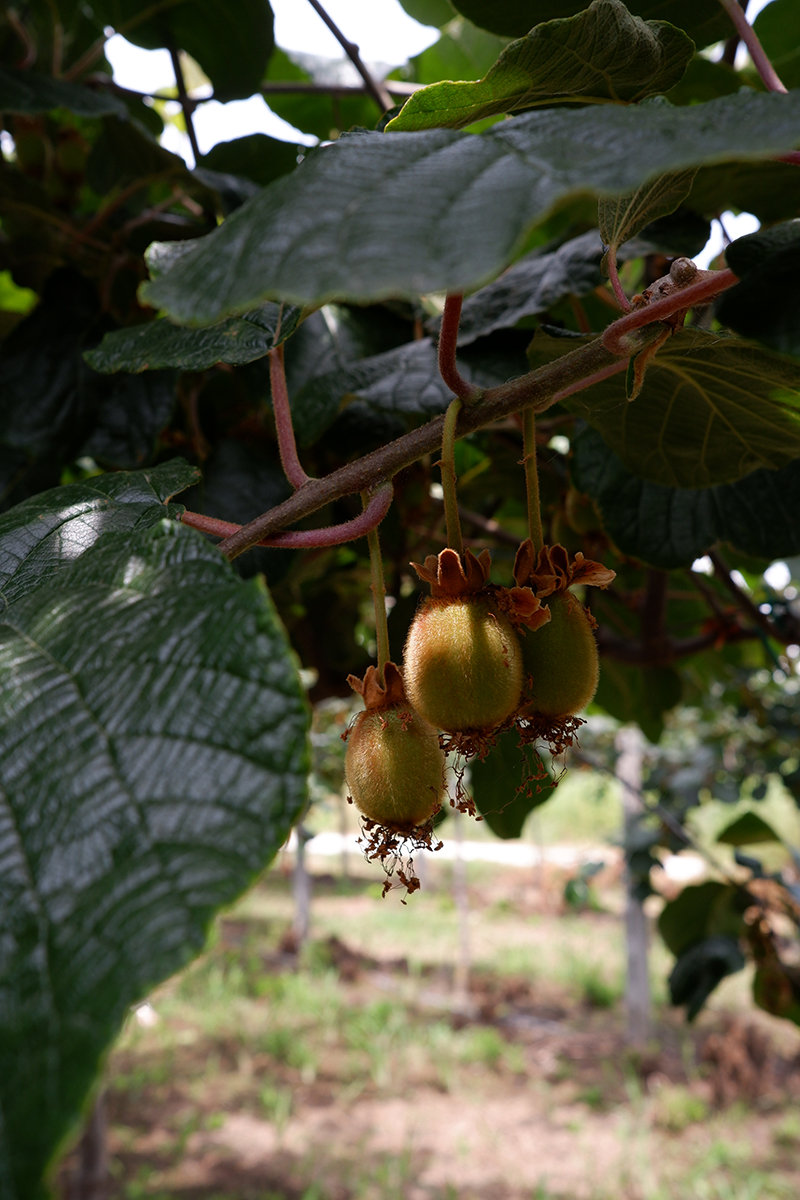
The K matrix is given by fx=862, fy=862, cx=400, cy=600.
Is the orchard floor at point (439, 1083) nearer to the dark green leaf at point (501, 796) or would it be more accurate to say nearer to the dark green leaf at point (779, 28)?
the dark green leaf at point (501, 796)

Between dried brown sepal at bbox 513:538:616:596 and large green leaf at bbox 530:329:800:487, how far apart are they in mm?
151

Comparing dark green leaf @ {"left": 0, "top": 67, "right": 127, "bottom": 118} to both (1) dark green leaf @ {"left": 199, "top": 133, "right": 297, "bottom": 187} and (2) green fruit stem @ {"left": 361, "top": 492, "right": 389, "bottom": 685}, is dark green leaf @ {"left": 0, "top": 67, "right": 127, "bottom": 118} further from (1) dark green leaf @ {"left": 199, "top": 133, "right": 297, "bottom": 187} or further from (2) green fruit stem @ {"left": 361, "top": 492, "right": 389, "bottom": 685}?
(2) green fruit stem @ {"left": 361, "top": 492, "right": 389, "bottom": 685}

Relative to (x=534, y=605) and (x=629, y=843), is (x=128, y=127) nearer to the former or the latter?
(x=534, y=605)

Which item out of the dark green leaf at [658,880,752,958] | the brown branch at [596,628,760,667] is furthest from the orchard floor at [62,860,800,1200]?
the brown branch at [596,628,760,667]

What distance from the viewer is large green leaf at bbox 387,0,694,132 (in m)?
0.47

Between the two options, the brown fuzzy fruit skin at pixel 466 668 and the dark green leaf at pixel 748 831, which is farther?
the dark green leaf at pixel 748 831

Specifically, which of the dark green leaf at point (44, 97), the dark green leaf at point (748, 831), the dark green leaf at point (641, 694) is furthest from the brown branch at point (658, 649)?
the dark green leaf at point (44, 97)

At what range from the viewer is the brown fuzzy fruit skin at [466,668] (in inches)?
18.0

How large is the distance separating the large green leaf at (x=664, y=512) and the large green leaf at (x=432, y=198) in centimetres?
49

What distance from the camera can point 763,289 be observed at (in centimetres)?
46

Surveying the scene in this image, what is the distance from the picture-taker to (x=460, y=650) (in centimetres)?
46

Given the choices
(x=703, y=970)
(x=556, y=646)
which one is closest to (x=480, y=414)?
(x=556, y=646)

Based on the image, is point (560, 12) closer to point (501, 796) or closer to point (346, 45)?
point (346, 45)

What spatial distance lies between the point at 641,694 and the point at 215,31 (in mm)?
1260
